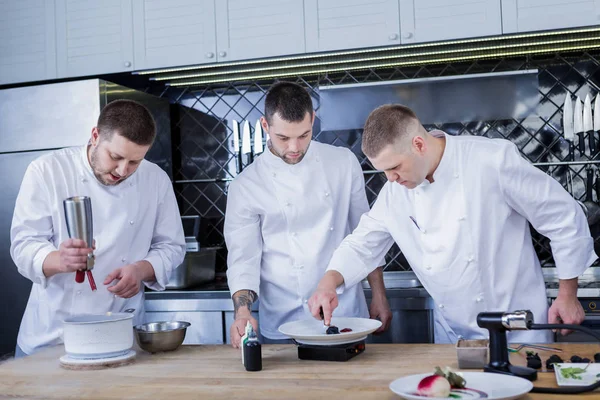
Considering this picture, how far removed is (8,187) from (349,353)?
2465 mm

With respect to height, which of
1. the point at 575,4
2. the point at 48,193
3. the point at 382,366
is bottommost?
the point at 382,366

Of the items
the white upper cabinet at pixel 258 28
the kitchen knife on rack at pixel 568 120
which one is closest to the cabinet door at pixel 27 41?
the white upper cabinet at pixel 258 28

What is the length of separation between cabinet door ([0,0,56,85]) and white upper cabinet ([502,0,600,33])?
2.48 metres

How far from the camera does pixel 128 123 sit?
2.38 meters

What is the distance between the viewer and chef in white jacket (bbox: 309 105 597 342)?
2238 mm

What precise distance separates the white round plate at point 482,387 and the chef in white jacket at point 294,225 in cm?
101

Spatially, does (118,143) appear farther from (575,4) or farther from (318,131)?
(575,4)

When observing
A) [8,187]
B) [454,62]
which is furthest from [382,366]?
[8,187]

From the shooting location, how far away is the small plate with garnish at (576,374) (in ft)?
5.25

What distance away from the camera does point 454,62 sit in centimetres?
382

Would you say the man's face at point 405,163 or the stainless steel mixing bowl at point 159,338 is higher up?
the man's face at point 405,163

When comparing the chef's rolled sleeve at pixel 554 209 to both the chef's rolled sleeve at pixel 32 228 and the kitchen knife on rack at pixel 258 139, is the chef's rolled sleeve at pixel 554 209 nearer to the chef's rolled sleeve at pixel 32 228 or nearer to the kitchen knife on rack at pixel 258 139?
the chef's rolled sleeve at pixel 32 228

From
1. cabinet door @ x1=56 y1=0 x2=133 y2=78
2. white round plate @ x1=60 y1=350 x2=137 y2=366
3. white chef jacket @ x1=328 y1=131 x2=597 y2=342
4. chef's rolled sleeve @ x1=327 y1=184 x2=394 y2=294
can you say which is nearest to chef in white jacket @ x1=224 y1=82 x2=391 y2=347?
chef's rolled sleeve @ x1=327 y1=184 x2=394 y2=294

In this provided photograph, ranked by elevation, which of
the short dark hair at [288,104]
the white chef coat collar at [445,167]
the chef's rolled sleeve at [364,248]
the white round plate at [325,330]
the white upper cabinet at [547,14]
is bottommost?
the white round plate at [325,330]
